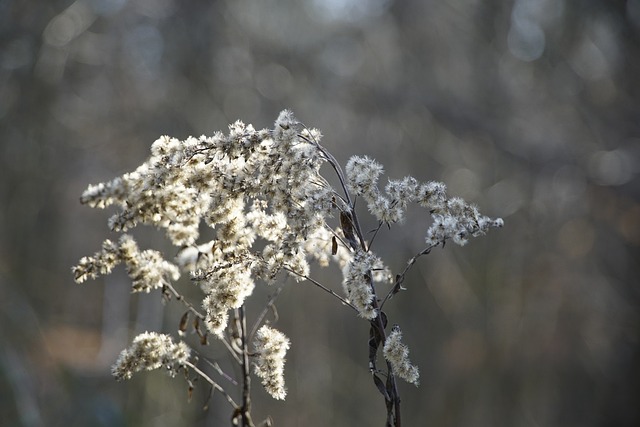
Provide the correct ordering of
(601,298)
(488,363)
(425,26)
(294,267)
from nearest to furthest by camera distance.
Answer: (294,267) < (601,298) < (488,363) < (425,26)

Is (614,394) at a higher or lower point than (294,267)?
higher

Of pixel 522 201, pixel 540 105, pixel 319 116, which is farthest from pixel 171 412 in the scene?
pixel 540 105

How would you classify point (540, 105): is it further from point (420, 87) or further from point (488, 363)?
point (488, 363)

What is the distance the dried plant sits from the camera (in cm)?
→ 73

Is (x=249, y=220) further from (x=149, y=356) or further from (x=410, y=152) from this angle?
(x=410, y=152)

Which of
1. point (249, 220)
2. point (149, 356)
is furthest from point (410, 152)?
point (149, 356)

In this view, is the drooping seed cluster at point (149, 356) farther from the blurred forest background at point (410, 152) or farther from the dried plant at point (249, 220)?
the blurred forest background at point (410, 152)

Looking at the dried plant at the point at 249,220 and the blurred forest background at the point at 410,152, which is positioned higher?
the blurred forest background at the point at 410,152

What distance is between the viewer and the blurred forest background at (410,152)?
3107 mm

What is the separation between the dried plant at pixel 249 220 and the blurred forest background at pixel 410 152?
2215mm

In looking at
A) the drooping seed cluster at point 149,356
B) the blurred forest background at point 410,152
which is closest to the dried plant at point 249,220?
the drooping seed cluster at point 149,356

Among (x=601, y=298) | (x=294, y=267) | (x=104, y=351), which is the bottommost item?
(x=294, y=267)

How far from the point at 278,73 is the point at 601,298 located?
2.10 metres

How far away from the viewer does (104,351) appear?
143 inches
